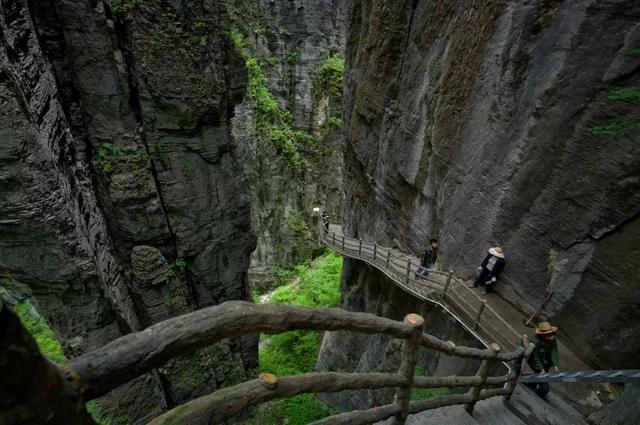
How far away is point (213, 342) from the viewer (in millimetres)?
1484

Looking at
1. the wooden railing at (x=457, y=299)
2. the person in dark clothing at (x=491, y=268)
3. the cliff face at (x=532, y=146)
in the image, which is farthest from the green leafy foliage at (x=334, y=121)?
the person in dark clothing at (x=491, y=268)

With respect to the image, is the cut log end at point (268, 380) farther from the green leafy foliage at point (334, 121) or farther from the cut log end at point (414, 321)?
the green leafy foliage at point (334, 121)

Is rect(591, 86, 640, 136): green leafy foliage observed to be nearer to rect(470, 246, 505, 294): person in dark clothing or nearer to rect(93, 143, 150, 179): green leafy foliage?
rect(470, 246, 505, 294): person in dark clothing

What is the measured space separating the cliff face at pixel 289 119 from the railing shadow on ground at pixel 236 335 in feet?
79.9

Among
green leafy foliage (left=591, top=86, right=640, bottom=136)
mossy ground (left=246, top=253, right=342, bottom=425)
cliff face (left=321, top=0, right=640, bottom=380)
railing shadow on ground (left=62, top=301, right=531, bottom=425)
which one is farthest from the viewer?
mossy ground (left=246, top=253, right=342, bottom=425)

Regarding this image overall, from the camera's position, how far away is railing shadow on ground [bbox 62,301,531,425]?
127cm

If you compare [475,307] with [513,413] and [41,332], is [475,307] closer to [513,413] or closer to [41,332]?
[513,413]

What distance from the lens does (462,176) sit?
316 inches

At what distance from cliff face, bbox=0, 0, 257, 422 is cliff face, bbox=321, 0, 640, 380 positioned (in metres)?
5.93

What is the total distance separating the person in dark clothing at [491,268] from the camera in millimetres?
7230

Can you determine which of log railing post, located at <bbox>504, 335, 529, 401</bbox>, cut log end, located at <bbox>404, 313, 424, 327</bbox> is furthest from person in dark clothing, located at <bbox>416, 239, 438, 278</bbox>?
cut log end, located at <bbox>404, 313, 424, 327</bbox>

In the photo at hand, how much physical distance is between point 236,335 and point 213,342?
0.10 meters

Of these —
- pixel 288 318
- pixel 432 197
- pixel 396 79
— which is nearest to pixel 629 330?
pixel 432 197

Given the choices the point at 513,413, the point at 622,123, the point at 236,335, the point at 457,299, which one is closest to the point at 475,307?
the point at 457,299
